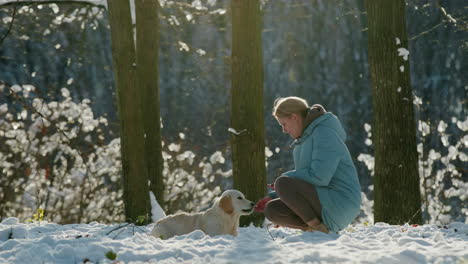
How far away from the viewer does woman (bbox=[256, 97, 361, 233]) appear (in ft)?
17.8

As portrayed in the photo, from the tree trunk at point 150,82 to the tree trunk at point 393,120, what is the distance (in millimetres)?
3793

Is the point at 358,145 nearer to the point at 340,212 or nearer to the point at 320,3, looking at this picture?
the point at 320,3

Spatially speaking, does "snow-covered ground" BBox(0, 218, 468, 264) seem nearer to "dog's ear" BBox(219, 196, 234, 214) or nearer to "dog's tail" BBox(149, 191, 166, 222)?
"dog's ear" BBox(219, 196, 234, 214)

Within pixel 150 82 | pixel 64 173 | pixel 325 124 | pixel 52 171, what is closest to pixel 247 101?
pixel 325 124

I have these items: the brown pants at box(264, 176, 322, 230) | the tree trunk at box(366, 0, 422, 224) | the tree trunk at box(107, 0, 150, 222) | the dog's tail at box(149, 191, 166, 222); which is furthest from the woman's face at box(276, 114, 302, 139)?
the dog's tail at box(149, 191, 166, 222)

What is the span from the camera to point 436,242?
491 cm

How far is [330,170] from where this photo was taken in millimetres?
5395

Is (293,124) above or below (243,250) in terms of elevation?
above

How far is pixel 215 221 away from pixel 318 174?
61.7 inches

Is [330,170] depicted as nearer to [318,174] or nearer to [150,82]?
[318,174]

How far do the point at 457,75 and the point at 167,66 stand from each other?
11.4 meters

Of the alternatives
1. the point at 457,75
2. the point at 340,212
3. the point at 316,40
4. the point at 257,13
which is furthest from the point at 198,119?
the point at 340,212

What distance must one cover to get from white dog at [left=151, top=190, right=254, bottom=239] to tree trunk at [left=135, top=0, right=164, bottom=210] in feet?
11.0

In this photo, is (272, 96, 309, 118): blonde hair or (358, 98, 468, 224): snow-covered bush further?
(358, 98, 468, 224): snow-covered bush
